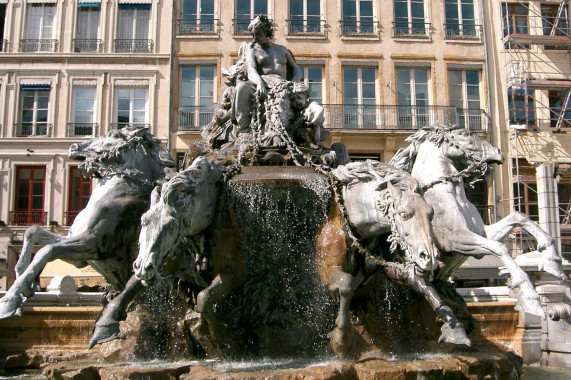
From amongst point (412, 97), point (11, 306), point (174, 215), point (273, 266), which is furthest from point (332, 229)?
point (412, 97)

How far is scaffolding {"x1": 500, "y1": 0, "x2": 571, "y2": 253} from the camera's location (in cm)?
2677

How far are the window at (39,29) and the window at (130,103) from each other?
3.94 meters

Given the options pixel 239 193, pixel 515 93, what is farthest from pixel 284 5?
pixel 239 193

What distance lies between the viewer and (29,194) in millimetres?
26453

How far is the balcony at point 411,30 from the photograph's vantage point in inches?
1107

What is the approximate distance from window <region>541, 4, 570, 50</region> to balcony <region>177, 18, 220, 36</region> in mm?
15443

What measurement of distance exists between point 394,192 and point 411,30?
955 inches

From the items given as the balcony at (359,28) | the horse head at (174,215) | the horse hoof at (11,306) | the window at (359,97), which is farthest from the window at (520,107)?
the horse hoof at (11,306)

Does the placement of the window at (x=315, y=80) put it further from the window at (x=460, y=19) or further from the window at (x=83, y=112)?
the window at (x=83, y=112)

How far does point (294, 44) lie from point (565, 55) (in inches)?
505

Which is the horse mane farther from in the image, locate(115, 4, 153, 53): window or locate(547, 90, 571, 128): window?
locate(547, 90, 571, 128): window

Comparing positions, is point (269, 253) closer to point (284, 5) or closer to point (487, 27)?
point (284, 5)

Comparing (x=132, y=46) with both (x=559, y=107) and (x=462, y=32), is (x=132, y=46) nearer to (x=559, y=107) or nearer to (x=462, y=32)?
(x=462, y=32)

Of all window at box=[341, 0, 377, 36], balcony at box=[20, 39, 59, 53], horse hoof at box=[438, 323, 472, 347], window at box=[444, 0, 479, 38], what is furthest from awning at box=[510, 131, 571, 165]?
horse hoof at box=[438, 323, 472, 347]
